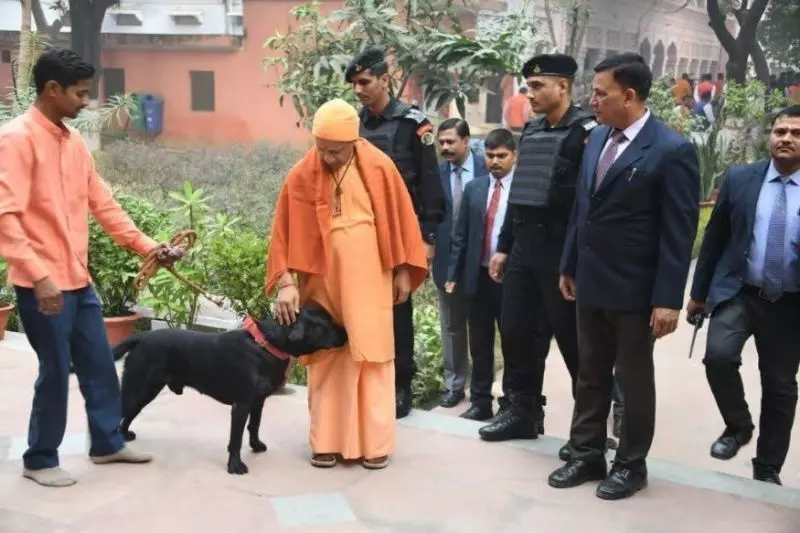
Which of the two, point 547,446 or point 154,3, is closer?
point 547,446

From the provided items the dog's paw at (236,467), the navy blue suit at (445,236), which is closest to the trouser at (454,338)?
the navy blue suit at (445,236)

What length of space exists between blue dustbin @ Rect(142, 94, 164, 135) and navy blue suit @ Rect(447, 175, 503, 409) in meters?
7.55

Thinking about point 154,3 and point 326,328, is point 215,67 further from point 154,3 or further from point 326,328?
point 326,328

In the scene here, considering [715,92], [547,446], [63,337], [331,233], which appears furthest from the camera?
[715,92]

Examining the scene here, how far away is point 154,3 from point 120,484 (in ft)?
30.1

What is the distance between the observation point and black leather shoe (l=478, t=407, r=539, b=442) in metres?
4.61

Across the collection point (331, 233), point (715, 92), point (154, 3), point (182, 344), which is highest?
point (154, 3)

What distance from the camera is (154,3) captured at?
11.9m

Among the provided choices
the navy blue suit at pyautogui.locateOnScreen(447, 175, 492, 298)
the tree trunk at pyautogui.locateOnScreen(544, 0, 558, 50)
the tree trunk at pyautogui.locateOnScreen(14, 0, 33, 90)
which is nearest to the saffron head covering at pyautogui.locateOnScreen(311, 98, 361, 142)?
the navy blue suit at pyautogui.locateOnScreen(447, 175, 492, 298)

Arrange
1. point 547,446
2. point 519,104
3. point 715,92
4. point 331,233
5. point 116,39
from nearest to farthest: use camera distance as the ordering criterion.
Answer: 1. point 331,233
2. point 547,446
3. point 519,104
4. point 116,39
5. point 715,92

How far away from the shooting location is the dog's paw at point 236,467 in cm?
417

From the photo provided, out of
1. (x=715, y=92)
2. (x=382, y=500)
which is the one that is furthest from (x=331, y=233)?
(x=715, y=92)

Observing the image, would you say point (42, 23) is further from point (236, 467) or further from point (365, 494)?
point (365, 494)

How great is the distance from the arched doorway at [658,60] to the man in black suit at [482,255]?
760cm
